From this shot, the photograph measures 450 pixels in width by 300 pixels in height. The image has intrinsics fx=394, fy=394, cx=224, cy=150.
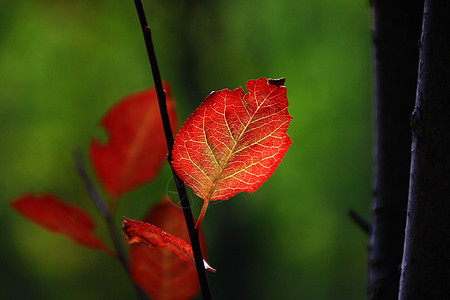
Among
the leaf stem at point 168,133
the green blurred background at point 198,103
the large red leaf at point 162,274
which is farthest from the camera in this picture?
the green blurred background at point 198,103

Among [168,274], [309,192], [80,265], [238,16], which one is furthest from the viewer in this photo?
[238,16]

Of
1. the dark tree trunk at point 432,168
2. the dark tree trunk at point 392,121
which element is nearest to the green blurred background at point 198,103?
the dark tree trunk at point 392,121

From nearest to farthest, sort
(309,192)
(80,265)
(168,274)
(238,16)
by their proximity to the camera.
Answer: (168,274) < (80,265) < (309,192) < (238,16)

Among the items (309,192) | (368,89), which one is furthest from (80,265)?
(368,89)

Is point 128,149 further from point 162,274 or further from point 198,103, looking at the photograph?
point 198,103

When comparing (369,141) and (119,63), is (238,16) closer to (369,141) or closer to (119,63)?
(119,63)

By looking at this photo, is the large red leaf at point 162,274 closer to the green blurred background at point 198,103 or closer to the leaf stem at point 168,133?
the leaf stem at point 168,133

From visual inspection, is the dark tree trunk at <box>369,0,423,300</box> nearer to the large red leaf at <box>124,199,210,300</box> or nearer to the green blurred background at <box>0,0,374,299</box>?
the large red leaf at <box>124,199,210,300</box>
